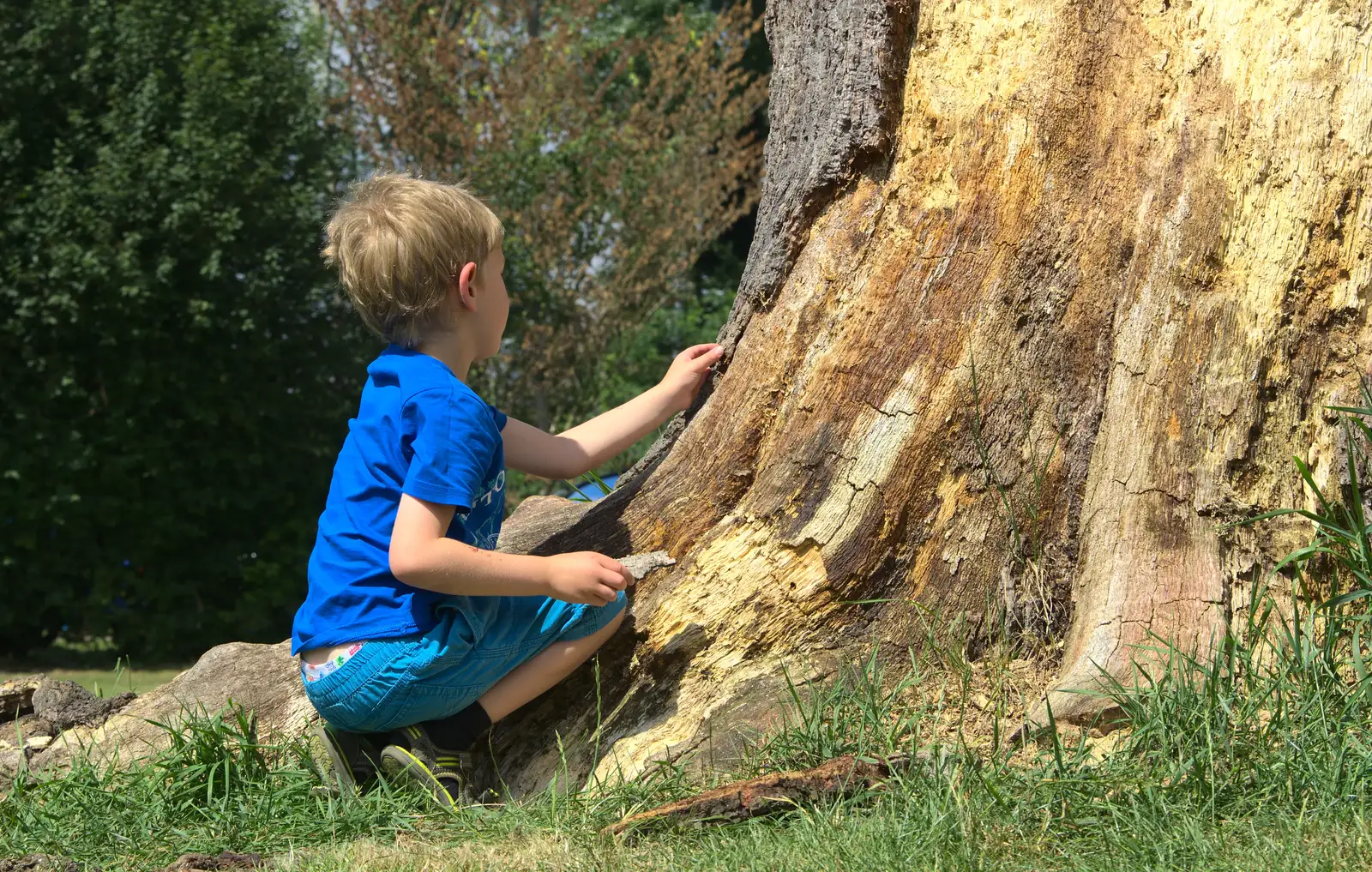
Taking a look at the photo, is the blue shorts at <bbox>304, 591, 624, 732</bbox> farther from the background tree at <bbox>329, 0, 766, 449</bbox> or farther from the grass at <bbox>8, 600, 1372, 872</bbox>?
the background tree at <bbox>329, 0, 766, 449</bbox>

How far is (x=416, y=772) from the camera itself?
111 inches

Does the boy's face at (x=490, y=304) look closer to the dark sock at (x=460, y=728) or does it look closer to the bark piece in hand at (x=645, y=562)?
the bark piece in hand at (x=645, y=562)

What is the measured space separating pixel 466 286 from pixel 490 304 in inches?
4.0

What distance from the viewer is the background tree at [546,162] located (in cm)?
1014

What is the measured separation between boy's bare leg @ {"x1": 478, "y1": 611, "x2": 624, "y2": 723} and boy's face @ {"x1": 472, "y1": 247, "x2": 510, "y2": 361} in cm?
75

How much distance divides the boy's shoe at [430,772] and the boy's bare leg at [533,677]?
15 cm

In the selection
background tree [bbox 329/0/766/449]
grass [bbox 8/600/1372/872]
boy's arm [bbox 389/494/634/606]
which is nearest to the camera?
grass [bbox 8/600/1372/872]

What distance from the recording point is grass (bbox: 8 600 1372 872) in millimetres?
2262

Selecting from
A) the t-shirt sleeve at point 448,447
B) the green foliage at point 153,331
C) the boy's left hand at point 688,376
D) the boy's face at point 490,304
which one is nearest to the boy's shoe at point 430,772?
the t-shirt sleeve at point 448,447

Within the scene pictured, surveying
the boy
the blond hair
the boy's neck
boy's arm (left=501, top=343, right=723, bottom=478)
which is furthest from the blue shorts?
the blond hair

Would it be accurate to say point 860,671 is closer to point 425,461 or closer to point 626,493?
point 626,493

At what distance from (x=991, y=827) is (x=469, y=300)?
168cm

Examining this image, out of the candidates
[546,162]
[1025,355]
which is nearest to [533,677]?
[1025,355]

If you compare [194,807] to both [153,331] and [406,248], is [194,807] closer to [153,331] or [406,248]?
[406,248]
